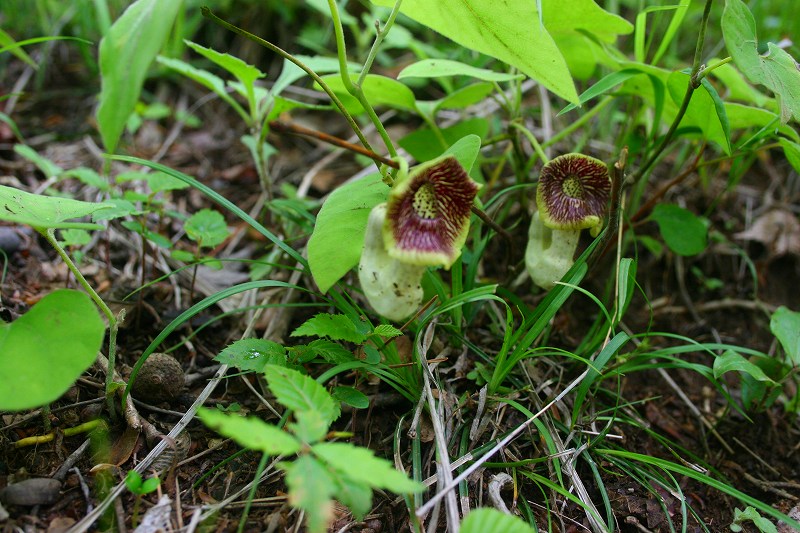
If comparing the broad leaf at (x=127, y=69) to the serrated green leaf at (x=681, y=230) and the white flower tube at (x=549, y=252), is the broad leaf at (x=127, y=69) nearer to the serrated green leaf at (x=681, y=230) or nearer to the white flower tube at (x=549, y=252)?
the white flower tube at (x=549, y=252)

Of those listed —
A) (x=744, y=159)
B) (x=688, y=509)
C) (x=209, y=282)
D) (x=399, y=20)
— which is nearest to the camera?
(x=688, y=509)


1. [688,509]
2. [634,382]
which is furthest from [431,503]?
[634,382]

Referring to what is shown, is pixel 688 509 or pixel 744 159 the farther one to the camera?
pixel 744 159

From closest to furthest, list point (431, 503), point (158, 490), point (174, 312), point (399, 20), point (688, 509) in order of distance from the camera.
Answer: point (431, 503) < point (158, 490) < point (688, 509) < point (174, 312) < point (399, 20)

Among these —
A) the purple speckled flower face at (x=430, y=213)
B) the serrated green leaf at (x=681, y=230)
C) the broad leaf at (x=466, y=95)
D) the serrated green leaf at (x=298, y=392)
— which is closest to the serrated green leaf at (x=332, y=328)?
the serrated green leaf at (x=298, y=392)

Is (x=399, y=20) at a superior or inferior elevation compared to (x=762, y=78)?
inferior

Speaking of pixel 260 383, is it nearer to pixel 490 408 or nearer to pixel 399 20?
pixel 490 408
